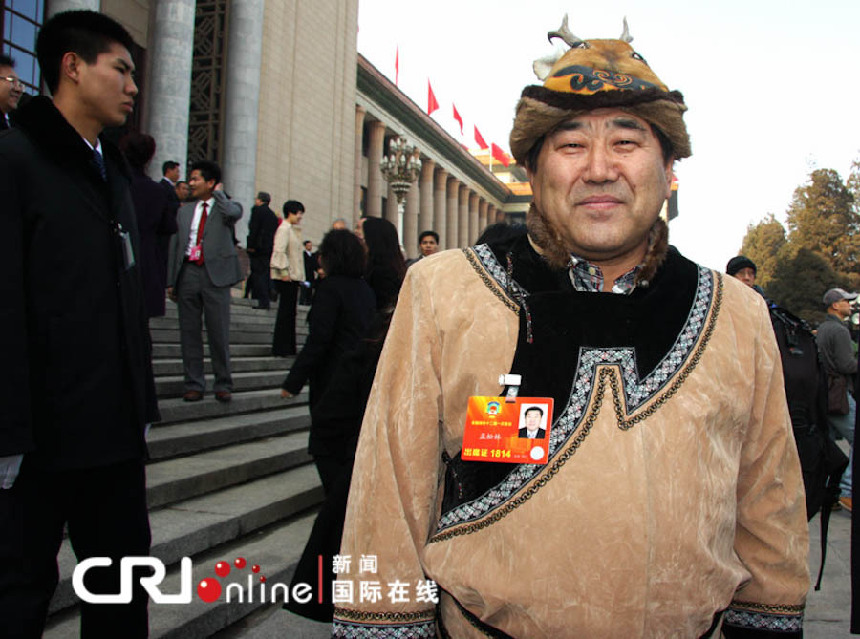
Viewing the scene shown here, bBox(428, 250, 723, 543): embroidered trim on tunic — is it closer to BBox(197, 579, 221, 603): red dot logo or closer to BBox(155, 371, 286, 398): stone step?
BBox(197, 579, 221, 603): red dot logo

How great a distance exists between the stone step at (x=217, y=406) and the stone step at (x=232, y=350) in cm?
83

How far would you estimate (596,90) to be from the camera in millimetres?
1631

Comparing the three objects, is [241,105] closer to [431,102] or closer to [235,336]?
[235,336]

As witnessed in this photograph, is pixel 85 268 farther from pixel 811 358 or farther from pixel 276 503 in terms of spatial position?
pixel 811 358

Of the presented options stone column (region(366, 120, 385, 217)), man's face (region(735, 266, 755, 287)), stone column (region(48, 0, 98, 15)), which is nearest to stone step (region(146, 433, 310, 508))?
man's face (region(735, 266, 755, 287))

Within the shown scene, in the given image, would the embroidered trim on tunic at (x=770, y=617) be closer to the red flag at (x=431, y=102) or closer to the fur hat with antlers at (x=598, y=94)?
the fur hat with antlers at (x=598, y=94)

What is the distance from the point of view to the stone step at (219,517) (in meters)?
3.45

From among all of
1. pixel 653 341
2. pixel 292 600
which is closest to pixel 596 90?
pixel 653 341

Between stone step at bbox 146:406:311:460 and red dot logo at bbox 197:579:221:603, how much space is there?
1.18 m

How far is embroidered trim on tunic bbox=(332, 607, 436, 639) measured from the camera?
1519mm

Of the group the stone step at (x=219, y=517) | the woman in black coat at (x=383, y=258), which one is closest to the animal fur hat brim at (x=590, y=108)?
the stone step at (x=219, y=517)

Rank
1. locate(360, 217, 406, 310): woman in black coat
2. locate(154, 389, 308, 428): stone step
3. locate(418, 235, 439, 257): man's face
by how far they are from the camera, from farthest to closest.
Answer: locate(418, 235, 439, 257): man's face → locate(154, 389, 308, 428): stone step → locate(360, 217, 406, 310): woman in black coat

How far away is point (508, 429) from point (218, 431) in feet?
15.0

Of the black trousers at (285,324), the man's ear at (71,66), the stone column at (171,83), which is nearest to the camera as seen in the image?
the man's ear at (71,66)
